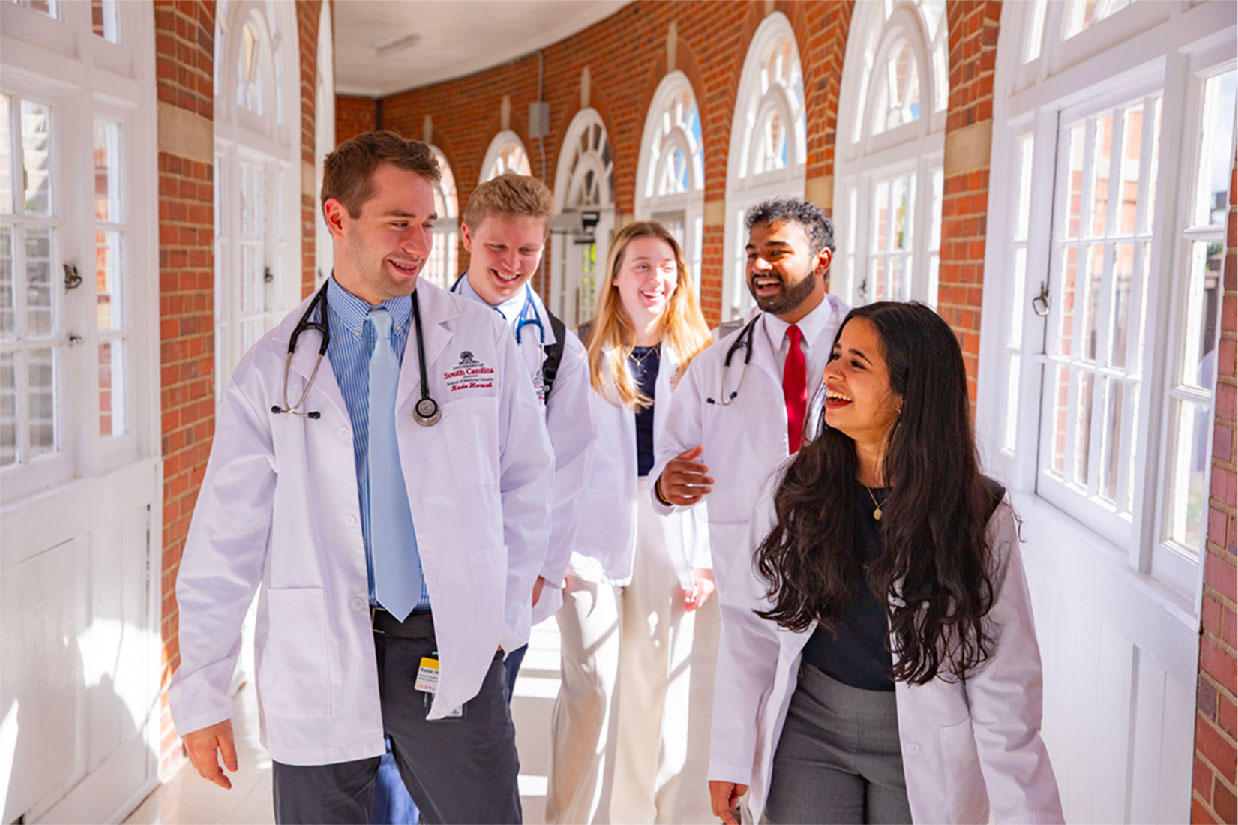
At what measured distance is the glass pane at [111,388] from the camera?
370cm

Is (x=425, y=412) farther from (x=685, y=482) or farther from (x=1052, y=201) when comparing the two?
(x=1052, y=201)

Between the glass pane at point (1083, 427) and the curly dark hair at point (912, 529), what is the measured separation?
1731 mm

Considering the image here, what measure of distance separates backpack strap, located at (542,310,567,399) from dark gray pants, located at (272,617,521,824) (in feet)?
3.10

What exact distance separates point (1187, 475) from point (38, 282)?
308 centimetres

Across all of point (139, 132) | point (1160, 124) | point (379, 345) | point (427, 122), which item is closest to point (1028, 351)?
point (1160, 124)

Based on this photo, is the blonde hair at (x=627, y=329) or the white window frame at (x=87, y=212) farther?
the blonde hair at (x=627, y=329)

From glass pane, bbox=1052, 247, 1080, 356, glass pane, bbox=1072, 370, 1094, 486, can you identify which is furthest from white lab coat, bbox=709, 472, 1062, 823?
glass pane, bbox=1052, 247, 1080, 356

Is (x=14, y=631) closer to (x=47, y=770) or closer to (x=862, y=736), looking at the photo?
(x=47, y=770)

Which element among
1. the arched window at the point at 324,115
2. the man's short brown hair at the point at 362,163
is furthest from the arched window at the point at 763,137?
the man's short brown hair at the point at 362,163

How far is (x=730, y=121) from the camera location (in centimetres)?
831

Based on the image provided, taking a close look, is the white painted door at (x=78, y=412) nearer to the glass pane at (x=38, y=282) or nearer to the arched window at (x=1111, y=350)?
the glass pane at (x=38, y=282)

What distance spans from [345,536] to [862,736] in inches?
39.8

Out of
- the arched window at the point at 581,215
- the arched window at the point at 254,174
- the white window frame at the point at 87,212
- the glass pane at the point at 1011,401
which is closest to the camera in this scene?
the white window frame at the point at 87,212

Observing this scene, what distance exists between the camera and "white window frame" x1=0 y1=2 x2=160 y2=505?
3.16m
